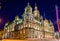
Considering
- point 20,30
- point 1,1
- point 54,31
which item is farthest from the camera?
point 20,30

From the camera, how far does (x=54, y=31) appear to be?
23.8 ft

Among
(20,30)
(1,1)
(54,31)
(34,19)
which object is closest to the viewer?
(1,1)

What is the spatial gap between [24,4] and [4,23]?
1.03 m

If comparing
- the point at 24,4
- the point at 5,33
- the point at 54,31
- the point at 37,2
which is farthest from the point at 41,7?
the point at 5,33

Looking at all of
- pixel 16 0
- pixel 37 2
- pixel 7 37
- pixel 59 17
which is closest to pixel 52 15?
pixel 59 17

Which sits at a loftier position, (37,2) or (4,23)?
(37,2)

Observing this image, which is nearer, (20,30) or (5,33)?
(5,33)

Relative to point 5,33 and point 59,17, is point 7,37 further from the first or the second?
point 59,17

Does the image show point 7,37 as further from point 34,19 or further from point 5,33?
point 34,19

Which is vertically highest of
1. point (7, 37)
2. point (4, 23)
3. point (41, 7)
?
point (41, 7)

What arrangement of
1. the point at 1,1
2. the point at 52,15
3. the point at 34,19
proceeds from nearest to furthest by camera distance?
the point at 1,1, the point at 52,15, the point at 34,19

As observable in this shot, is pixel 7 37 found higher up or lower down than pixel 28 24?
lower down

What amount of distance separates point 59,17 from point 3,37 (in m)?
2.22

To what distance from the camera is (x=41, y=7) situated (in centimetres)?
667
